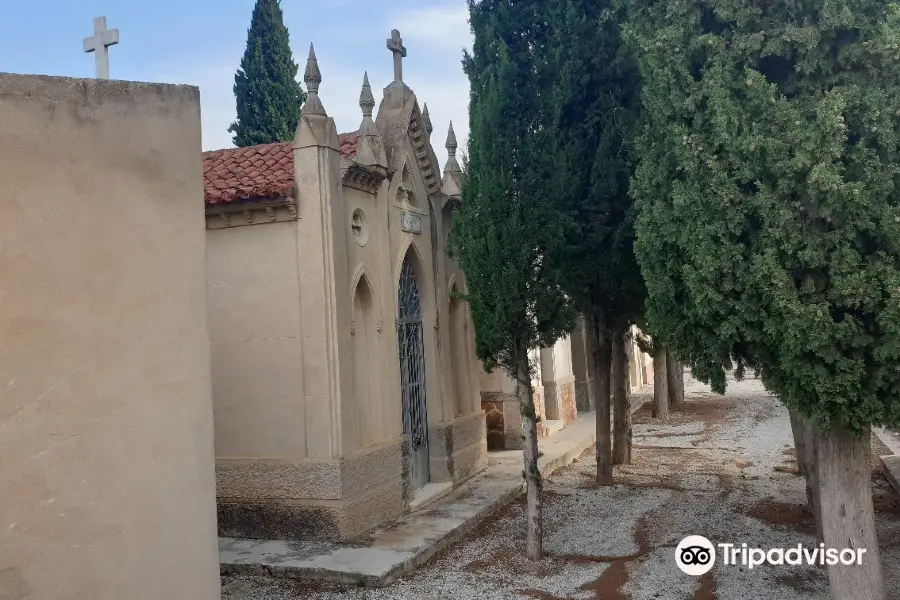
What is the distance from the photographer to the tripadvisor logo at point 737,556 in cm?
799

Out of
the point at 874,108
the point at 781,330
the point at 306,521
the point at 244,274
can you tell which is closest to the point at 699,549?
the point at 781,330

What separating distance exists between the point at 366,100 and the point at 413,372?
401cm

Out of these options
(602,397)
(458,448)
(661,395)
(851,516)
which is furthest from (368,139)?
(661,395)

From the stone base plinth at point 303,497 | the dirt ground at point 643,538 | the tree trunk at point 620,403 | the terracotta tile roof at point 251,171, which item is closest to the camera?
the dirt ground at point 643,538

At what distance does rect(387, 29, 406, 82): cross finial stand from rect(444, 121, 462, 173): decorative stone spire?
64.5 inches

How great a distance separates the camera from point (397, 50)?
11273 millimetres

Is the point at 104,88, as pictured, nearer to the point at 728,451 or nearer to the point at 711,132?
the point at 711,132

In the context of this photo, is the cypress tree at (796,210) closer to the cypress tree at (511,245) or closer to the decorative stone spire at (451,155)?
the cypress tree at (511,245)

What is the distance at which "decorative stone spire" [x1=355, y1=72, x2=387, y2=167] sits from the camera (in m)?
9.94

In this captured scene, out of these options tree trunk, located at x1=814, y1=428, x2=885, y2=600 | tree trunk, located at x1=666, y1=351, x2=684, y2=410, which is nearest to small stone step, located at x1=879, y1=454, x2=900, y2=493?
tree trunk, located at x1=814, y1=428, x2=885, y2=600

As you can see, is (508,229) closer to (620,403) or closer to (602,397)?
(602,397)

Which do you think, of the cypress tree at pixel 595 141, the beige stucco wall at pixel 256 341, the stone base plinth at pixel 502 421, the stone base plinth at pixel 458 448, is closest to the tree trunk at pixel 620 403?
the stone base plinth at pixel 502 421

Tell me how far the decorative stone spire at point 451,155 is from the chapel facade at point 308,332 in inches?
75.3

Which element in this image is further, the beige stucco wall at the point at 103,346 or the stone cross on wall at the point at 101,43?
the stone cross on wall at the point at 101,43
